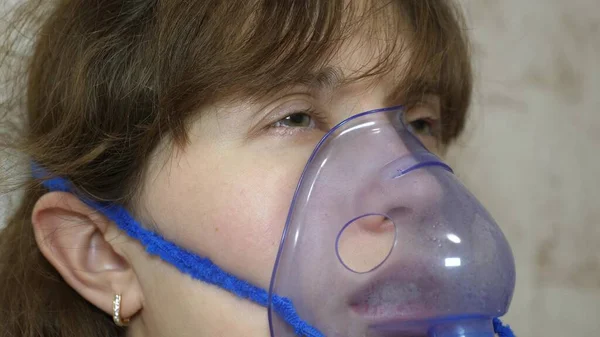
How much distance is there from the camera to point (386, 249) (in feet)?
2.88

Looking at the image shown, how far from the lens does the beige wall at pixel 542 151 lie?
1575mm

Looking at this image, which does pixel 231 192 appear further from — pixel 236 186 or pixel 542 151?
pixel 542 151

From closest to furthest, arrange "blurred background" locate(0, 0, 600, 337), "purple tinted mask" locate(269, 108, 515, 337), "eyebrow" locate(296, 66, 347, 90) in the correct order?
"purple tinted mask" locate(269, 108, 515, 337) → "eyebrow" locate(296, 66, 347, 90) → "blurred background" locate(0, 0, 600, 337)

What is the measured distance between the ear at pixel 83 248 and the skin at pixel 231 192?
0.02 m

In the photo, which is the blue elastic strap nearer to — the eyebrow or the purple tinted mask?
the purple tinted mask

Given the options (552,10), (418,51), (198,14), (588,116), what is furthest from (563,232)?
(198,14)

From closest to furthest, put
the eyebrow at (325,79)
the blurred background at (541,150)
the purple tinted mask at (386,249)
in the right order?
the purple tinted mask at (386,249)
the eyebrow at (325,79)
the blurred background at (541,150)

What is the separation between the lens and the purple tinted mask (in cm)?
85

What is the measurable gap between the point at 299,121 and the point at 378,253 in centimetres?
19

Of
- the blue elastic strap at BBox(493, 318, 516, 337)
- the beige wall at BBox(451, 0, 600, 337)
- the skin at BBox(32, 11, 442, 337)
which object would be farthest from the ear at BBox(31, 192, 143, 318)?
the beige wall at BBox(451, 0, 600, 337)

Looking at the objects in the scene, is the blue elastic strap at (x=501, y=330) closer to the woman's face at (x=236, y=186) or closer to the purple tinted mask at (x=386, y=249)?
the purple tinted mask at (x=386, y=249)

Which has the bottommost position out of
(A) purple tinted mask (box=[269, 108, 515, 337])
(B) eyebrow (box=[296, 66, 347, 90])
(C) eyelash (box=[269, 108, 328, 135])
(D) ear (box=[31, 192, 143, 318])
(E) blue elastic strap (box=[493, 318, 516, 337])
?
(E) blue elastic strap (box=[493, 318, 516, 337])

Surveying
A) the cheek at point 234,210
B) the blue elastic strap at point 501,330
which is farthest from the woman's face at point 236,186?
the blue elastic strap at point 501,330

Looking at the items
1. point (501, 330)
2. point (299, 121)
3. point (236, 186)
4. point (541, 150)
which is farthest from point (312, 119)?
point (541, 150)
